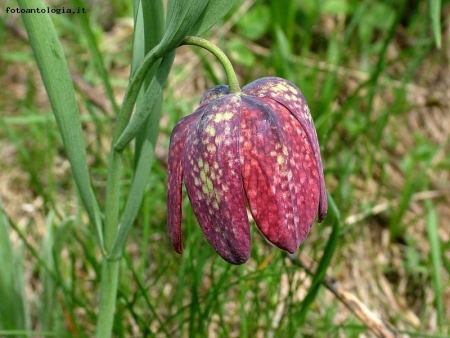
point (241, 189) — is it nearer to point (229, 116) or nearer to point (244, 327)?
point (229, 116)

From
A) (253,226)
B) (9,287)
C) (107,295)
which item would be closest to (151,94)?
(107,295)

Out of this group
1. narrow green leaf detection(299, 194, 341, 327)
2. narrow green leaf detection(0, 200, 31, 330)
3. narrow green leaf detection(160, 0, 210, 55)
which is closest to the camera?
narrow green leaf detection(160, 0, 210, 55)

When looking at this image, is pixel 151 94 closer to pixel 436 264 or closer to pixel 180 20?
pixel 180 20

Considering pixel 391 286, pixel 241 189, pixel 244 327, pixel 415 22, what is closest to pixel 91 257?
pixel 244 327

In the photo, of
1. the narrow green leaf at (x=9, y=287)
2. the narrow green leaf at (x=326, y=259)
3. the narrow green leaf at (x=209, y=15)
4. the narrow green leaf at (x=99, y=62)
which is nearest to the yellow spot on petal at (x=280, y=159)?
the narrow green leaf at (x=209, y=15)

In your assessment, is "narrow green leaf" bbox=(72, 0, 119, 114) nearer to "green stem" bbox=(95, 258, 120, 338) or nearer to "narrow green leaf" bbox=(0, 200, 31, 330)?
"narrow green leaf" bbox=(0, 200, 31, 330)

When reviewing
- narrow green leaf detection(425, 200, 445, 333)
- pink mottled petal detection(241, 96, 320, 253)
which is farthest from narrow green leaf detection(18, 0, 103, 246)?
narrow green leaf detection(425, 200, 445, 333)

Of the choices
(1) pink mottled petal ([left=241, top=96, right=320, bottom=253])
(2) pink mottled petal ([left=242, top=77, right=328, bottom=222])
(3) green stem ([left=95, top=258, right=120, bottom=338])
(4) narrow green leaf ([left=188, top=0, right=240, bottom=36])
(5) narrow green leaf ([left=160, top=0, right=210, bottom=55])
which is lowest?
(3) green stem ([left=95, top=258, right=120, bottom=338])
